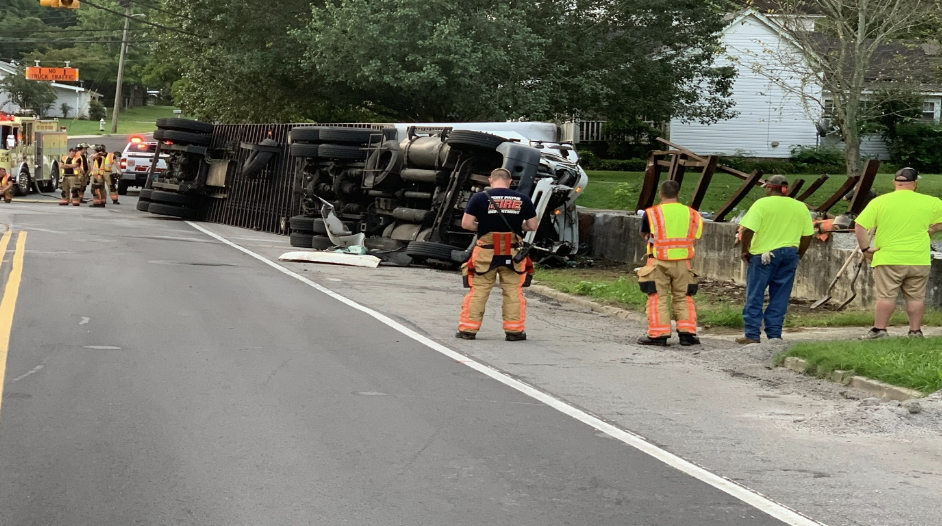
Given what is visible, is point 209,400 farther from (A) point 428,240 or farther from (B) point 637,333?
(A) point 428,240

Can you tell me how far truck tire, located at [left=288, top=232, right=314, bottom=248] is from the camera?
22.1 m

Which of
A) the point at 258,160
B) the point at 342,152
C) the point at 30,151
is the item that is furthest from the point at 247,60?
the point at 342,152

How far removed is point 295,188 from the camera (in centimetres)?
2362

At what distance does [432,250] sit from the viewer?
61.7 feet

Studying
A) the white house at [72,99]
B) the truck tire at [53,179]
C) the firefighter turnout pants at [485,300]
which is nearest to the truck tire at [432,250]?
the firefighter turnout pants at [485,300]

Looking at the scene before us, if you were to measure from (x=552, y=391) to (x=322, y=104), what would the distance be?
26807mm

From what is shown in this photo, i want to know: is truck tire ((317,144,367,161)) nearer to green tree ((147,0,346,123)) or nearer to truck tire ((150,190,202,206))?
truck tire ((150,190,202,206))

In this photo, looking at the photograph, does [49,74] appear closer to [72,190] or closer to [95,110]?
[95,110]

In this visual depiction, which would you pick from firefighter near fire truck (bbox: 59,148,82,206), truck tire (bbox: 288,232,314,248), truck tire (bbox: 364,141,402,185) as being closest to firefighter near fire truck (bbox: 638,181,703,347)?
truck tire (bbox: 364,141,402,185)

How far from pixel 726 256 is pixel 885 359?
24.0 ft

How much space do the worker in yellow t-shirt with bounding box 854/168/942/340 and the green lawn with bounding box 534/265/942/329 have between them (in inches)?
52.8

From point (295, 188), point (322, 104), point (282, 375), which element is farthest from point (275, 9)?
point (282, 375)

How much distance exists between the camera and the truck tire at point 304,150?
2195cm

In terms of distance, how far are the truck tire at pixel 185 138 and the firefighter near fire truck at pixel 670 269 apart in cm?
1863
